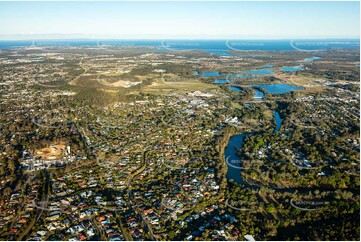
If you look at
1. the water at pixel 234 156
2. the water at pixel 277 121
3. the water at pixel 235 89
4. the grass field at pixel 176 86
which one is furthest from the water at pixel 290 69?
the water at pixel 234 156

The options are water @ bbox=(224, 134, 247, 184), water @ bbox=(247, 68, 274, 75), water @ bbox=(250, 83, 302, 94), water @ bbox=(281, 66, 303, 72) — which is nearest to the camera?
water @ bbox=(224, 134, 247, 184)

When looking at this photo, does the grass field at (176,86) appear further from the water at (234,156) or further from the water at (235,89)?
the water at (234,156)

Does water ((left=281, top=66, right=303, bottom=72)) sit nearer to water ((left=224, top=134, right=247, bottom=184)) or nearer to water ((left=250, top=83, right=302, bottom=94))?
water ((left=250, top=83, right=302, bottom=94))

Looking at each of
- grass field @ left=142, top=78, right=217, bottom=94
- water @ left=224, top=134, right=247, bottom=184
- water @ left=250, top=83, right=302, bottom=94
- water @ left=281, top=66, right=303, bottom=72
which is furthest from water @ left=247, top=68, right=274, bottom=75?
water @ left=224, top=134, right=247, bottom=184

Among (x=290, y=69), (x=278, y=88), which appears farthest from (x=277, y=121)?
(x=290, y=69)

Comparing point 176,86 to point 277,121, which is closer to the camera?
point 277,121

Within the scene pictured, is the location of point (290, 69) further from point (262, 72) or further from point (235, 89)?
point (235, 89)

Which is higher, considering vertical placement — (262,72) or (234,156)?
(262,72)

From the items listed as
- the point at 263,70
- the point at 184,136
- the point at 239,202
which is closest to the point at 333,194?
the point at 239,202

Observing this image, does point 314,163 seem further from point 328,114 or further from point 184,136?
point 328,114
